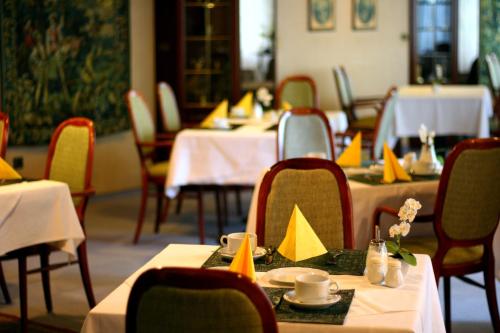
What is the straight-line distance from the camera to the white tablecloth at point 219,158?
6188mm

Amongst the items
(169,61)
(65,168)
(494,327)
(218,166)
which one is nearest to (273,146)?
(218,166)

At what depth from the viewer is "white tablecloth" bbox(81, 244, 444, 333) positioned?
2.22m

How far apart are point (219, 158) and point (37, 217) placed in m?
2.22

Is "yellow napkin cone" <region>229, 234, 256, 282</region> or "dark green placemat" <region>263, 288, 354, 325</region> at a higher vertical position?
"yellow napkin cone" <region>229, 234, 256, 282</region>

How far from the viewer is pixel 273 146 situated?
6.16m

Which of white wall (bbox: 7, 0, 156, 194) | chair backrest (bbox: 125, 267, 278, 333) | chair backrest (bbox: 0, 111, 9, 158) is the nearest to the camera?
chair backrest (bbox: 125, 267, 278, 333)

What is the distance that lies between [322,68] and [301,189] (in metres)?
6.93

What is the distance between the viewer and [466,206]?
12.6 feet

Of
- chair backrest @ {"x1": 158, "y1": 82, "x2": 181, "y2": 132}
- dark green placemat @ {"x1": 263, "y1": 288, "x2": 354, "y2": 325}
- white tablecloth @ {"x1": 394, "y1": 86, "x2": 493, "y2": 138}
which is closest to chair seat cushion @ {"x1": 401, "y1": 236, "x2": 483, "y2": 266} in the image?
dark green placemat @ {"x1": 263, "y1": 288, "x2": 354, "y2": 325}

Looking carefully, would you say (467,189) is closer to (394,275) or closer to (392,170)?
(392,170)

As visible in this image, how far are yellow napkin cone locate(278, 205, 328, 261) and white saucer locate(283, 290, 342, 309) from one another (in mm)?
431

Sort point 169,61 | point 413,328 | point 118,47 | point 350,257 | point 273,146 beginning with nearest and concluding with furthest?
point 413,328 → point 350,257 → point 273,146 → point 118,47 → point 169,61

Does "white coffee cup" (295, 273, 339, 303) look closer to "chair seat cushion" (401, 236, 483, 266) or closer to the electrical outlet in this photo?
"chair seat cushion" (401, 236, 483, 266)

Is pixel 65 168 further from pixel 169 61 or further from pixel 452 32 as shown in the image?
pixel 452 32
